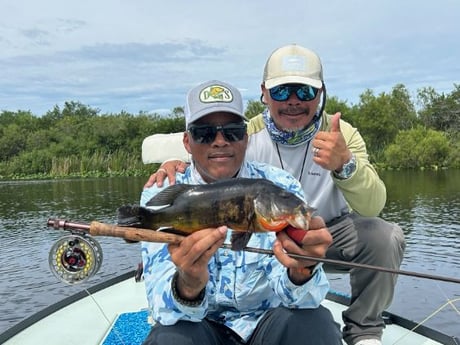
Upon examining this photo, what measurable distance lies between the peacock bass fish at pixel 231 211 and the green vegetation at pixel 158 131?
156 ft

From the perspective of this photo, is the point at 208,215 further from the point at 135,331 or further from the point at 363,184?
the point at 135,331

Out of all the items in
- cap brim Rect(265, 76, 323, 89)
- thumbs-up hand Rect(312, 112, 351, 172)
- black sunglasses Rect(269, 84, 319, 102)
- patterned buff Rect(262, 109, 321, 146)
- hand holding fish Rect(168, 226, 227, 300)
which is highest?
cap brim Rect(265, 76, 323, 89)

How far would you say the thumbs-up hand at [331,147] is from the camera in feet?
11.0

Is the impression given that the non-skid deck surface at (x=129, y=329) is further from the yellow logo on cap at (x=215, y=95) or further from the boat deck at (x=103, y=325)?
the yellow logo on cap at (x=215, y=95)

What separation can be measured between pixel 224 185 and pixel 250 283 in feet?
2.56

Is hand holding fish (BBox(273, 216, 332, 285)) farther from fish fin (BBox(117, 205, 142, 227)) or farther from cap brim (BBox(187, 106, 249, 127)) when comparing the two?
cap brim (BBox(187, 106, 249, 127))

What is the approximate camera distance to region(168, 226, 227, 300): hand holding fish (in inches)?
82.2

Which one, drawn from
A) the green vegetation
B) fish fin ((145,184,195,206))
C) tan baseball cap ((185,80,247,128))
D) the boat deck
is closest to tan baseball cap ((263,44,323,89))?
tan baseball cap ((185,80,247,128))

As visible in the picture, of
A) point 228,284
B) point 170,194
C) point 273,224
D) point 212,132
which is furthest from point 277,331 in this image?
point 212,132

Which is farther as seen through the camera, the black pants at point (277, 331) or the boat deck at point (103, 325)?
Answer: the boat deck at point (103, 325)

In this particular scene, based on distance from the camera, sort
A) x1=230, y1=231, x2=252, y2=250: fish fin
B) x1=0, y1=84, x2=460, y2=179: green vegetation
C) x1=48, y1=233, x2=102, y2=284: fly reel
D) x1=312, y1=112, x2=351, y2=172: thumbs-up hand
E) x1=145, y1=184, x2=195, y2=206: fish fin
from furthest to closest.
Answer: x1=0, y1=84, x2=460, y2=179: green vegetation, x1=312, y1=112, x2=351, y2=172: thumbs-up hand, x1=48, y1=233, x2=102, y2=284: fly reel, x1=145, y1=184, x2=195, y2=206: fish fin, x1=230, y1=231, x2=252, y2=250: fish fin

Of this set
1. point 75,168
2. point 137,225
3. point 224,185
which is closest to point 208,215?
point 224,185

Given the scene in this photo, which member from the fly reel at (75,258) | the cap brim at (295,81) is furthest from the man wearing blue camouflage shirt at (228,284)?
the cap brim at (295,81)

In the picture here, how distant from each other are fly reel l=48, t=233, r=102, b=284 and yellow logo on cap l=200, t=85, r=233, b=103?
1.07 meters
